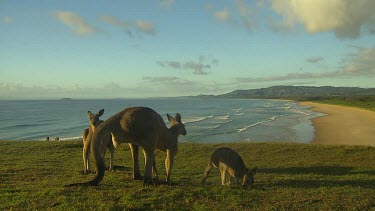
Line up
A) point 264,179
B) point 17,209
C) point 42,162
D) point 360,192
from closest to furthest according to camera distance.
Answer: point 17,209 → point 360,192 → point 264,179 → point 42,162

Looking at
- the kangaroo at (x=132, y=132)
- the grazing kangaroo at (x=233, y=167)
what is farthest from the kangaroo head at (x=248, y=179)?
the kangaroo at (x=132, y=132)

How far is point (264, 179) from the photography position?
590 inches

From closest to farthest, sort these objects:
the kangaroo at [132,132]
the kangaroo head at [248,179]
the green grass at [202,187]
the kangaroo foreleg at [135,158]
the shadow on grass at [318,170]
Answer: the kangaroo at [132,132]
the green grass at [202,187]
the kangaroo foreleg at [135,158]
the kangaroo head at [248,179]
the shadow on grass at [318,170]

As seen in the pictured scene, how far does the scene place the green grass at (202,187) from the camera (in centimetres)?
958

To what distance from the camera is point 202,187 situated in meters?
11.7

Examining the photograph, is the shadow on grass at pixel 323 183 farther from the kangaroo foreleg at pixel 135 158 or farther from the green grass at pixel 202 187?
the kangaroo foreleg at pixel 135 158

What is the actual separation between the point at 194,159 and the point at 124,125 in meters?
12.4

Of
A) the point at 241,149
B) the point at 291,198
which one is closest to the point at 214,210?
the point at 291,198

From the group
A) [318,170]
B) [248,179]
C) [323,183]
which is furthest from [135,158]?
[318,170]

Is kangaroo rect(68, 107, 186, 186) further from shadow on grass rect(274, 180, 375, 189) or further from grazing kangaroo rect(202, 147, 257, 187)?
shadow on grass rect(274, 180, 375, 189)

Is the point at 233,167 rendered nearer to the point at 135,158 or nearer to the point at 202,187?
the point at 202,187

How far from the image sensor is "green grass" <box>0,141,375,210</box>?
9578 millimetres

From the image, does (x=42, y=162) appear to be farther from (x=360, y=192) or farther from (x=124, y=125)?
(x=360, y=192)

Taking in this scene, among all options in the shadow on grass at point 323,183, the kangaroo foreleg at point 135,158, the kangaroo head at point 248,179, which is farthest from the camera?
the shadow on grass at point 323,183
